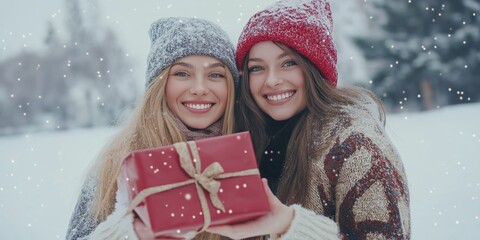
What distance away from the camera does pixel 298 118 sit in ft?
8.51

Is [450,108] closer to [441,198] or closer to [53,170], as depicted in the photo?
[441,198]

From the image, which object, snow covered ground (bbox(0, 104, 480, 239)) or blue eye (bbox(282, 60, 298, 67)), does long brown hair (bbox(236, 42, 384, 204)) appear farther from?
snow covered ground (bbox(0, 104, 480, 239))

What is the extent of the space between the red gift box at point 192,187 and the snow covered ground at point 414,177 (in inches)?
99.5

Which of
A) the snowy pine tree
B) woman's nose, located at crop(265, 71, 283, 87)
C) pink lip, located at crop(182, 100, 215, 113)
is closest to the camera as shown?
woman's nose, located at crop(265, 71, 283, 87)

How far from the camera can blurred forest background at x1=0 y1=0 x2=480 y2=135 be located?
11.2 m

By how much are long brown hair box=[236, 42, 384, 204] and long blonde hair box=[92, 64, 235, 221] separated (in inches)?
4.4

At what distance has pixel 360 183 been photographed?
204 centimetres

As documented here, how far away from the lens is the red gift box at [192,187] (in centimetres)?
157

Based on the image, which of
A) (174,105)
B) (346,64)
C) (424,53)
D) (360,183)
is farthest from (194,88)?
(346,64)

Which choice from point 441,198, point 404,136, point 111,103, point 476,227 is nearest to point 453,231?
point 476,227

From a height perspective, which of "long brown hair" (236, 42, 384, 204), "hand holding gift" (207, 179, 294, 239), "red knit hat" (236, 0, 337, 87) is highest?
"red knit hat" (236, 0, 337, 87)

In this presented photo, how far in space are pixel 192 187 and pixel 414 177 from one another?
576 centimetres

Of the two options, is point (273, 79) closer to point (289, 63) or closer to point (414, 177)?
point (289, 63)

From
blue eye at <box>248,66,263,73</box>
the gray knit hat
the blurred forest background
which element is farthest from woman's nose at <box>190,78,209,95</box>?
the blurred forest background
